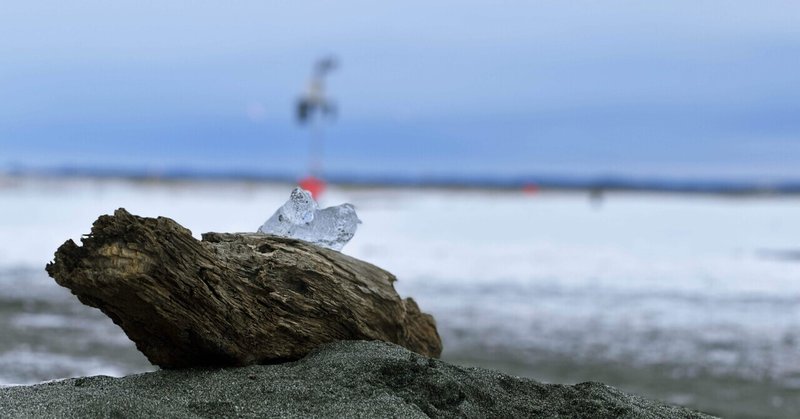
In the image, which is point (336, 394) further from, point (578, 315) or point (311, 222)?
point (578, 315)

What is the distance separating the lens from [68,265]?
440 centimetres

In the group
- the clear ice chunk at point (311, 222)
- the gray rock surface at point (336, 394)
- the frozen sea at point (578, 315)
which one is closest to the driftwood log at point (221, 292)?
the gray rock surface at point (336, 394)

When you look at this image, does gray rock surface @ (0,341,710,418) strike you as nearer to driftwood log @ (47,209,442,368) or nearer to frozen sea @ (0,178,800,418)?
driftwood log @ (47,209,442,368)

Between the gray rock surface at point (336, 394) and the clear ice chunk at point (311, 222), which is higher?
the clear ice chunk at point (311, 222)

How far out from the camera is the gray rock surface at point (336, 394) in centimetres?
417

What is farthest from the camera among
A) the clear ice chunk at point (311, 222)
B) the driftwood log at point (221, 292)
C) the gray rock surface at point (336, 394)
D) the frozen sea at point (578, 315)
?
the frozen sea at point (578, 315)

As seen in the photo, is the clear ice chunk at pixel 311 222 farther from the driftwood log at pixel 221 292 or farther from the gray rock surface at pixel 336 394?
the gray rock surface at pixel 336 394

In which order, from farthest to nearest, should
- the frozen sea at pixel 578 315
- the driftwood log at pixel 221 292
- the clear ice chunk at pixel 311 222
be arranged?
1. the frozen sea at pixel 578 315
2. the clear ice chunk at pixel 311 222
3. the driftwood log at pixel 221 292

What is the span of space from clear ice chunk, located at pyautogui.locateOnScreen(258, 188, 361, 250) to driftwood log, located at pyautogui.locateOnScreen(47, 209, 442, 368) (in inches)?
11.1

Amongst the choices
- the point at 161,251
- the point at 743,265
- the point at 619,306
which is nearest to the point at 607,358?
the point at 619,306

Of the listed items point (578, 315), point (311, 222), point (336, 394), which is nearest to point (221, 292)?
point (336, 394)

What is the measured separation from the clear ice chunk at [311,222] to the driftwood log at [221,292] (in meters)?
0.28

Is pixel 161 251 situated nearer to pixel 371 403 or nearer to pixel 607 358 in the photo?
pixel 371 403

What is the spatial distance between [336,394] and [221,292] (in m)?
0.80
